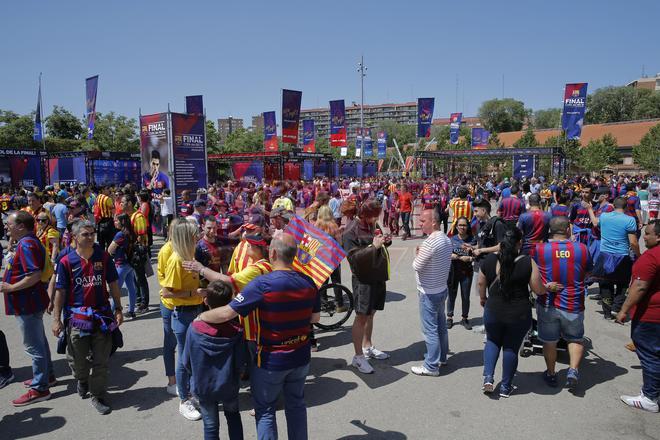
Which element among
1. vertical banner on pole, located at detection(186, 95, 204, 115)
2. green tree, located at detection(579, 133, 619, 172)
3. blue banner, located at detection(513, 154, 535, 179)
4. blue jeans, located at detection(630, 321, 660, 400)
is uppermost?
vertical banner on pole, located at detection(186, 95, 204, 115)

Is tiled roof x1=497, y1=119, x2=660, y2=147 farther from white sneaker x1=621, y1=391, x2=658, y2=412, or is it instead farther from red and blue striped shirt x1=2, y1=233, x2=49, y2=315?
red and blue striped shirt x1=2, y1=233, x2=49, y2=315

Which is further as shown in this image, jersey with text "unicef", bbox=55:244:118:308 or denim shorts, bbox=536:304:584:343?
denim shorts, bbox=536:304:584:343

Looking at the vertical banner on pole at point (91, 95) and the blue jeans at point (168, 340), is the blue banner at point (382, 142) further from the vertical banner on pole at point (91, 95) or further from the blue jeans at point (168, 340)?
the blue jeans at point (168, 340)

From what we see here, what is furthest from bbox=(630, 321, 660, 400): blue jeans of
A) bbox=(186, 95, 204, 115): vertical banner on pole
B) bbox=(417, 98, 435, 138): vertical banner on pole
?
bbox=(417, 98, 435, 138): vertical banner on pole

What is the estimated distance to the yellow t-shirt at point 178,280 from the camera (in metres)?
3.87

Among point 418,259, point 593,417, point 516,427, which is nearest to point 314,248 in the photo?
point 418,259

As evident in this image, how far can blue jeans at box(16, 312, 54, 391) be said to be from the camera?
4.32 m

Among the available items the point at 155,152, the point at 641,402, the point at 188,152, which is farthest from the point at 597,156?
the point at 641,402

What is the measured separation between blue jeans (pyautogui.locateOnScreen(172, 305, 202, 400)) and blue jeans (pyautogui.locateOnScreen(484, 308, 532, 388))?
284 centimetres

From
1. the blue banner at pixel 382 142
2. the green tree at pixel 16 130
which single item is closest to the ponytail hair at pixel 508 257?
the blue banner at pixel 382 142

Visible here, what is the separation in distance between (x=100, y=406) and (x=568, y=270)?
15.8 feet

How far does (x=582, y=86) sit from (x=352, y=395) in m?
26.3

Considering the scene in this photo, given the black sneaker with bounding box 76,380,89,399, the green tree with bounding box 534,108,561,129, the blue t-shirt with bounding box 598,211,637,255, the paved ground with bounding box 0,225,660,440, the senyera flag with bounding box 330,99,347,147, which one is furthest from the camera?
the green tree with bounding box 534,108,561,129

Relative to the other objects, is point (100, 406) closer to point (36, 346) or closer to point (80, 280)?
point (36, 346)
